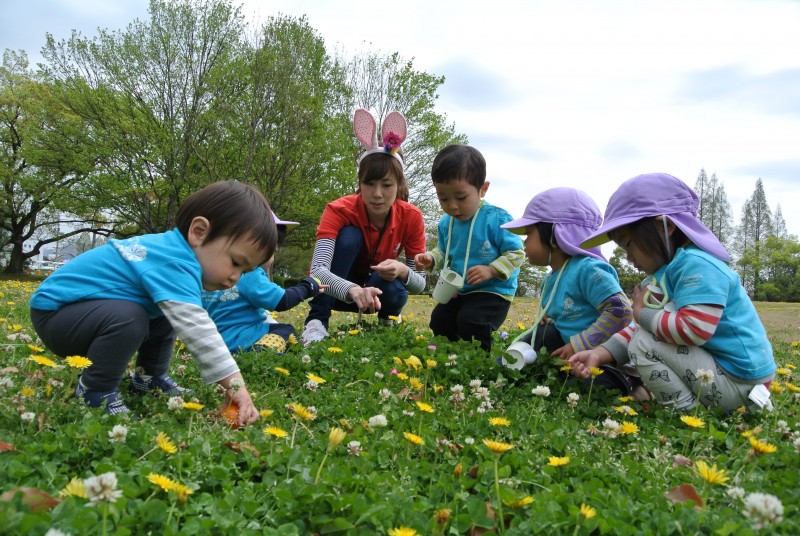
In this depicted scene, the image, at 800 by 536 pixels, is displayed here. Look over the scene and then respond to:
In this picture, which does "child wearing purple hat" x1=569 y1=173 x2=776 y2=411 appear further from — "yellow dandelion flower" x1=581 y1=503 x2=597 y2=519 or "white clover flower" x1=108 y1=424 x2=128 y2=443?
"white clover flower" x1=108 y1=424 x2=128 y2=443

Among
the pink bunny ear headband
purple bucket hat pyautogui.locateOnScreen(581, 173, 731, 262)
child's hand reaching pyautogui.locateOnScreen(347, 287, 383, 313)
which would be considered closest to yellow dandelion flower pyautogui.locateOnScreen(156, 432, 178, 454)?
purple bucket hat pyautogui.locateOnScreen(581, 173, 731, 262)

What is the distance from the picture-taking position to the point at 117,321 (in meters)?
2.40

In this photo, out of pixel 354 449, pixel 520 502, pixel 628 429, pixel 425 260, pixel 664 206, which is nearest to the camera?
pixel 520 502

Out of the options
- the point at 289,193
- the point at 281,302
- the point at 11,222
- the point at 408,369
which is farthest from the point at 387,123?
the point at 11,222

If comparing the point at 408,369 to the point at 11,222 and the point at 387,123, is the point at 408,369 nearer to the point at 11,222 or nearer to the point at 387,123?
the point at 387,123

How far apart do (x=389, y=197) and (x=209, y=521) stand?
3.93m

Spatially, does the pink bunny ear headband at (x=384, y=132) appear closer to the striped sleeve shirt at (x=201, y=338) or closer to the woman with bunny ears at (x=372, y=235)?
the woman with bunny ears at (x=372, y=235)

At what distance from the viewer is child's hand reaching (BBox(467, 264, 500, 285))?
4410 millimetres

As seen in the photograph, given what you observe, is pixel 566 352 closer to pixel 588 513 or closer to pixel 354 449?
pixel 354 449

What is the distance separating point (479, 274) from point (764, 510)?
3.20m

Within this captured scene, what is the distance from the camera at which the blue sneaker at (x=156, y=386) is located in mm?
2872

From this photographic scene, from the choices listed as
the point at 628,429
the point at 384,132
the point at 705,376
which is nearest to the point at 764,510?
the point at 628,429

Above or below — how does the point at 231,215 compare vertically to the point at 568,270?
above

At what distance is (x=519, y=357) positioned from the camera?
3.51 m
